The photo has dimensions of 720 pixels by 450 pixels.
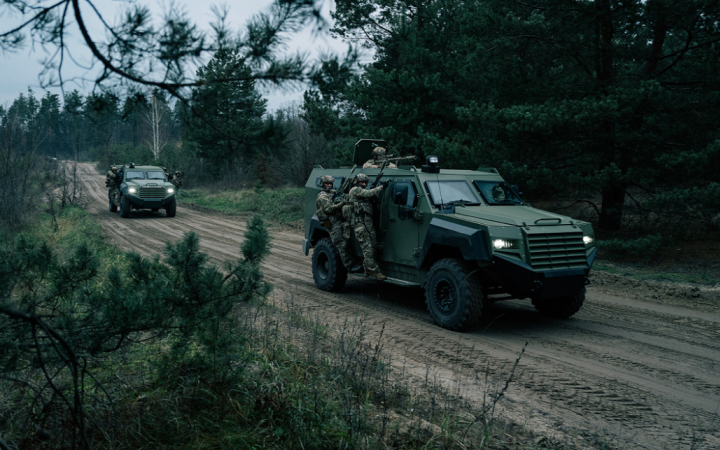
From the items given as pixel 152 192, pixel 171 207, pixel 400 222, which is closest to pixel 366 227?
pixel 400 222

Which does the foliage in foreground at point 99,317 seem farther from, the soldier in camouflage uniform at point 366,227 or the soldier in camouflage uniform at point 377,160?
the soldier in camouflage uniform at point 377,160

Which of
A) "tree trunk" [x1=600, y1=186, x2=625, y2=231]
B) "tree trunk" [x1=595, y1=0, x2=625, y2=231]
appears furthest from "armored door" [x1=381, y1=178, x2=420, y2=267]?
"tree trunk" [x1=600, y1=186, x2=625, y2=231]

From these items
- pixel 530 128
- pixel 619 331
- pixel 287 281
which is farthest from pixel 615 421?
pixel 530 128

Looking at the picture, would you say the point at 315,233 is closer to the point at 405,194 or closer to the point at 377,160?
the point at 377,160

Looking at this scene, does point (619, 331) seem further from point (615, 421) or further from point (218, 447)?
point (218, 447)

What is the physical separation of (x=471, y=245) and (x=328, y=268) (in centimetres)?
324

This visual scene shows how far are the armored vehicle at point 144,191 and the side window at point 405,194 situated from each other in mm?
15085

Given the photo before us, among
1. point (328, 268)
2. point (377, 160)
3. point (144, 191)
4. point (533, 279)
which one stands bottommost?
point (328, 268)

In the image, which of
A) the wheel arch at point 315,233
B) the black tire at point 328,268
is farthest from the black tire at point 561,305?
the wheel arch at point 315,233

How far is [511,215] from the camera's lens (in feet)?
22.3

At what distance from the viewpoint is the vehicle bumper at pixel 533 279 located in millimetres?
6160

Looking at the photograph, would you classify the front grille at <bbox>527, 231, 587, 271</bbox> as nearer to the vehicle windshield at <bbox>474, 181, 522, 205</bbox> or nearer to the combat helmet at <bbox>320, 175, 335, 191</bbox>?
the vehicle windshield at <bbox>474, 181, 522, 205</bbox>

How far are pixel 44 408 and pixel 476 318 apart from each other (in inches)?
180

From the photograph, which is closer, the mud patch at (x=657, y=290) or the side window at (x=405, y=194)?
the side window at (x=405, y=194)
